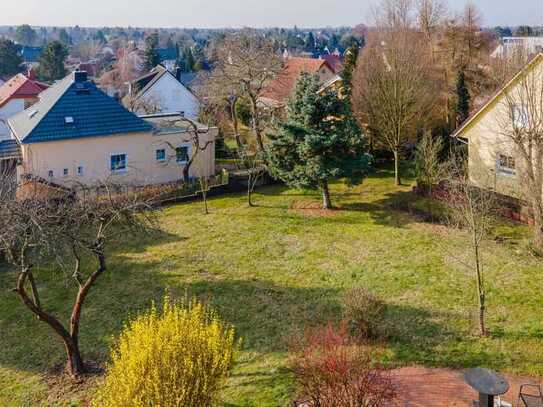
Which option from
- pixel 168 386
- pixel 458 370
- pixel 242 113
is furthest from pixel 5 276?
pixel 242 113

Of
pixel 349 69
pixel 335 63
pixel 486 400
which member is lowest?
pixel 486 400

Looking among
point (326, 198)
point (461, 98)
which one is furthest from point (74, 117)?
point (461, 98)

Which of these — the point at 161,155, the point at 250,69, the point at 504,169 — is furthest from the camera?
the point at 250,69

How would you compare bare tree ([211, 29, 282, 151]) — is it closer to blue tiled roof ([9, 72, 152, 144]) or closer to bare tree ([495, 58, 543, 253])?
blue tiled roof ([9, 72, 152, 144])

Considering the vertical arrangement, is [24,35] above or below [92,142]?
above

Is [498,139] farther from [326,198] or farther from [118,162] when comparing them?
[118,162]

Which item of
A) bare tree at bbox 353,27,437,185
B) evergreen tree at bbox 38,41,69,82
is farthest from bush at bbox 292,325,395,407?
evergreen tree at bbox 38,41,69,82

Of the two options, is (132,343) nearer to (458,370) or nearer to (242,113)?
(458,370)
